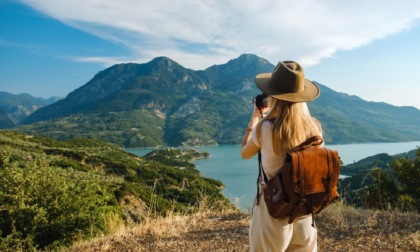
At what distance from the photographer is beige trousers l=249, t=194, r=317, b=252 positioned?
1945mm

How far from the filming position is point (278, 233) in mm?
1938

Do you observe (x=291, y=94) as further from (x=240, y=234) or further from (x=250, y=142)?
(x=240, y=234)

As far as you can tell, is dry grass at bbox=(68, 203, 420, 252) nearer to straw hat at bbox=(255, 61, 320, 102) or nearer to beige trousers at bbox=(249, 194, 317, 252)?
beige trousers at bbox=(249, 194, 317, 252)

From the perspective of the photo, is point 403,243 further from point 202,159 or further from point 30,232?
point 202,159

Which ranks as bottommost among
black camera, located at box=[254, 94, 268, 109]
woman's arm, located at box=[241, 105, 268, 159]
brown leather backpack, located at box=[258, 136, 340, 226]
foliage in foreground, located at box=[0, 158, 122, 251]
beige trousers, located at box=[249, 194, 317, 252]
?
foliage in foreground, located at box=[0, 158, 122, 251]

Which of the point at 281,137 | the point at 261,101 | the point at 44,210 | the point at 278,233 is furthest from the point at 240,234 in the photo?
the point at 44,210

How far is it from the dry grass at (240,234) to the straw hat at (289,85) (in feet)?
7.92

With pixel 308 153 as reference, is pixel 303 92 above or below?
above

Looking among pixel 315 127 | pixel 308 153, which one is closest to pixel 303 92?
pixel 315 127

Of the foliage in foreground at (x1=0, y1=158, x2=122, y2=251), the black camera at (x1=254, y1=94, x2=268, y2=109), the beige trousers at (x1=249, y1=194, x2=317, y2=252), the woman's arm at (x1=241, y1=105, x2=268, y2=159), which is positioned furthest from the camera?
the foliage in foreground at (x1=0, y1=158, x2=122, y2=251)

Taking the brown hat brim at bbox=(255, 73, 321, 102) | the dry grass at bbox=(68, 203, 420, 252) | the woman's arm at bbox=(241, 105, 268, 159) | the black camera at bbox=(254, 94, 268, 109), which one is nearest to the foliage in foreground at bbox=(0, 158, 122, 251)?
the dry grass at bbox=(68, 203, 420, 252)

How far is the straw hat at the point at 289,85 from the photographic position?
1.93 metres

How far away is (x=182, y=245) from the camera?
399 cm

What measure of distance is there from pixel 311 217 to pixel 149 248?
8.03 ft
